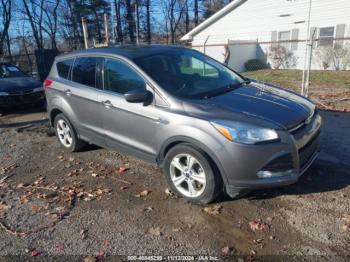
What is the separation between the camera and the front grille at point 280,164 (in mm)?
3441

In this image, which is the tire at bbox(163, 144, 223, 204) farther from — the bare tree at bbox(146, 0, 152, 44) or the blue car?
the bare tree at bbox(146, 0, 152, 44)

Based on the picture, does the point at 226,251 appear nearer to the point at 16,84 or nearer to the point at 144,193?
the point at 144,193

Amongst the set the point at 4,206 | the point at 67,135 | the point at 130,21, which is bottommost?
the point at 4,206

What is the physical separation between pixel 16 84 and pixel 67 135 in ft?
15.6

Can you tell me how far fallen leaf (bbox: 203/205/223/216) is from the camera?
3764 millimetres

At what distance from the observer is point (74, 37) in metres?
38.9

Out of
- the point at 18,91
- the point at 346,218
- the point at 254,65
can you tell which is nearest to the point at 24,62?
the point at 18,91

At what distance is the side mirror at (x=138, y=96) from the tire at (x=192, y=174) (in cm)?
72

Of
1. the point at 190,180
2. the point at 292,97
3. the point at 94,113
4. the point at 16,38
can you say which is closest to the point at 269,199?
the point at 190,180

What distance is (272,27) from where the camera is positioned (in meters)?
20.1

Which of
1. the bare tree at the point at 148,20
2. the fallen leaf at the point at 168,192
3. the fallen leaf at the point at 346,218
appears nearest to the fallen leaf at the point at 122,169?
the fallen leaf at the point at 168,192

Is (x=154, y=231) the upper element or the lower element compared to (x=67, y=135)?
lower

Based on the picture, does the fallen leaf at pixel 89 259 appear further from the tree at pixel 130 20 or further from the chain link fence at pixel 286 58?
the tree at pixel 130 20

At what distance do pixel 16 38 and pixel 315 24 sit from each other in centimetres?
2993
